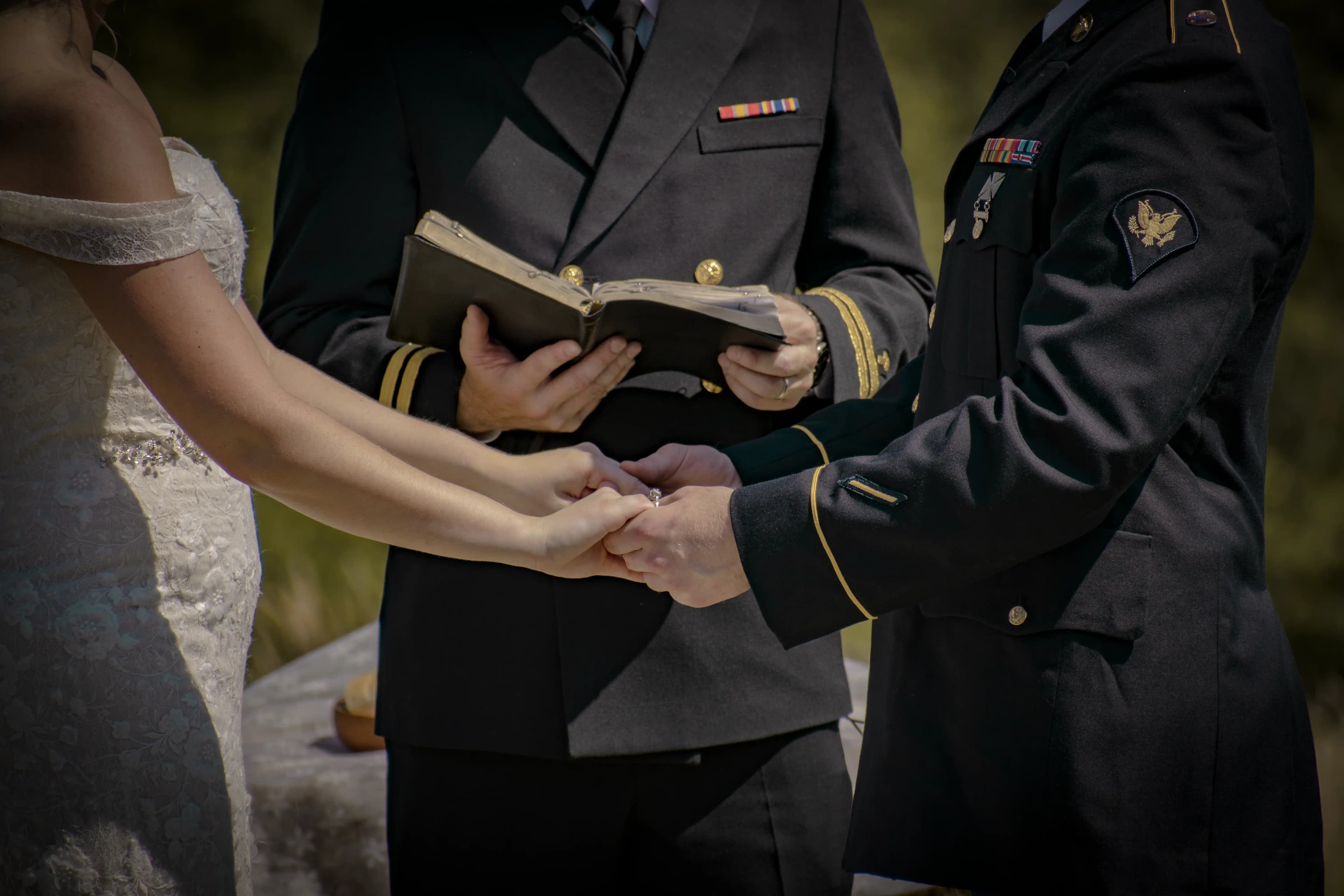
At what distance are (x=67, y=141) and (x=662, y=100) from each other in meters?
0.87

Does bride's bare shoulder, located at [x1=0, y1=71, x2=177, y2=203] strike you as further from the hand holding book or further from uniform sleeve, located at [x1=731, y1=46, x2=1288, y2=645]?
uniform sleeve, located at [x1=731, y1=46, x2=1288, y2=645]

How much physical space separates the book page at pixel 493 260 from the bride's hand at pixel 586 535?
0.27 metres

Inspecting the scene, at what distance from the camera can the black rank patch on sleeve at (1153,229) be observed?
1139 mm

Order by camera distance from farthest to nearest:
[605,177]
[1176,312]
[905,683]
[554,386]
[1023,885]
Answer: [605,177]
[554,386]
[905,683]
[1023,885]
[1176,312]

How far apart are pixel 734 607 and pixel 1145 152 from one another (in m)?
0.89

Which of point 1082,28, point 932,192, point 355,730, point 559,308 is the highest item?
point 1082,28

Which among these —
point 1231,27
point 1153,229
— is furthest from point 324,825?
point 1231,27

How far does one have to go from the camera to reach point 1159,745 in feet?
4.02

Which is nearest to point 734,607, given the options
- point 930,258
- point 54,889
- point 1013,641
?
point 1013,641

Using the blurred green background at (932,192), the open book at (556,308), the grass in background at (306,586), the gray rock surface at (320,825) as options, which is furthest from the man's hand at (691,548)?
the grass in background at (306,586)

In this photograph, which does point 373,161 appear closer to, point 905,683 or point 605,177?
point 605,177

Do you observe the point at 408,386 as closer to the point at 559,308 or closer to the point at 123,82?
the point at 559,308

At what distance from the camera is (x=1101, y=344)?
46.3 inches

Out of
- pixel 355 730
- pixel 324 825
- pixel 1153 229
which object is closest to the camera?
pixel 1153 229
